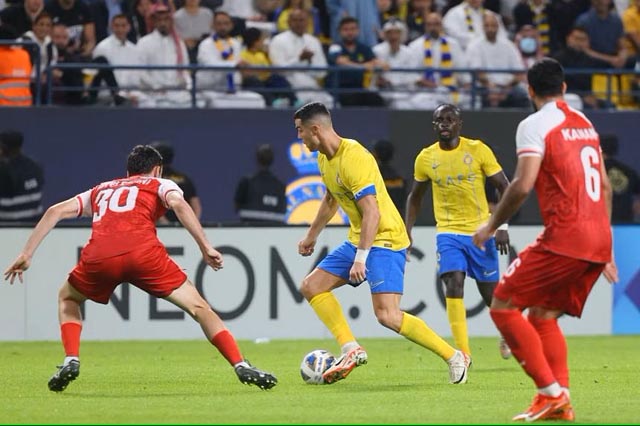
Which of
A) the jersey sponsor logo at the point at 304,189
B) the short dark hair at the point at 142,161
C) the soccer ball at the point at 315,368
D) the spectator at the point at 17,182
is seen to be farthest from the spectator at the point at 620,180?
the short dark hair at the point at 142,161

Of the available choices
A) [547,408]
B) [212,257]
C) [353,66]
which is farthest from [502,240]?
[353,66]

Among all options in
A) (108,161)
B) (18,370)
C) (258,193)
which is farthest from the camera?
(108,161)

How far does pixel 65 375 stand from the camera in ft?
34.3

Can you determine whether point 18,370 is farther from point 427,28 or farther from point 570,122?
point 427,28

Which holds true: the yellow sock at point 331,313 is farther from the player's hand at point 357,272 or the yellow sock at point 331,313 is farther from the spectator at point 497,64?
the spectator at point 497,64

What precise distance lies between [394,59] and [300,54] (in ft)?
4.90

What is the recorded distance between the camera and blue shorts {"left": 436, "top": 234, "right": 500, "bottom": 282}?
13.2 meters

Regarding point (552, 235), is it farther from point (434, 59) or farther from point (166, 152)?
point (434, 59)

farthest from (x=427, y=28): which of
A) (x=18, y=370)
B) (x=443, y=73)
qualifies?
(x=18, y=370)

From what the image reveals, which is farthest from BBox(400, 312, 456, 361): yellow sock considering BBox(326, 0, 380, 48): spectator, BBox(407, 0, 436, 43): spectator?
BBox(407, 0, 436, 43): spectator

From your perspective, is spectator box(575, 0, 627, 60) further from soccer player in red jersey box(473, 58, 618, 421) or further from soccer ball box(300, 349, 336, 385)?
soccer player in red jersey box(473, 58, 618, 421)

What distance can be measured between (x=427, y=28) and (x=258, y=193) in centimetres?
406

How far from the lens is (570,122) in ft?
28.1

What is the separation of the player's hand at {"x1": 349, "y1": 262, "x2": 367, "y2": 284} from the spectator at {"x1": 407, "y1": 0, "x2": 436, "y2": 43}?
1170cm
